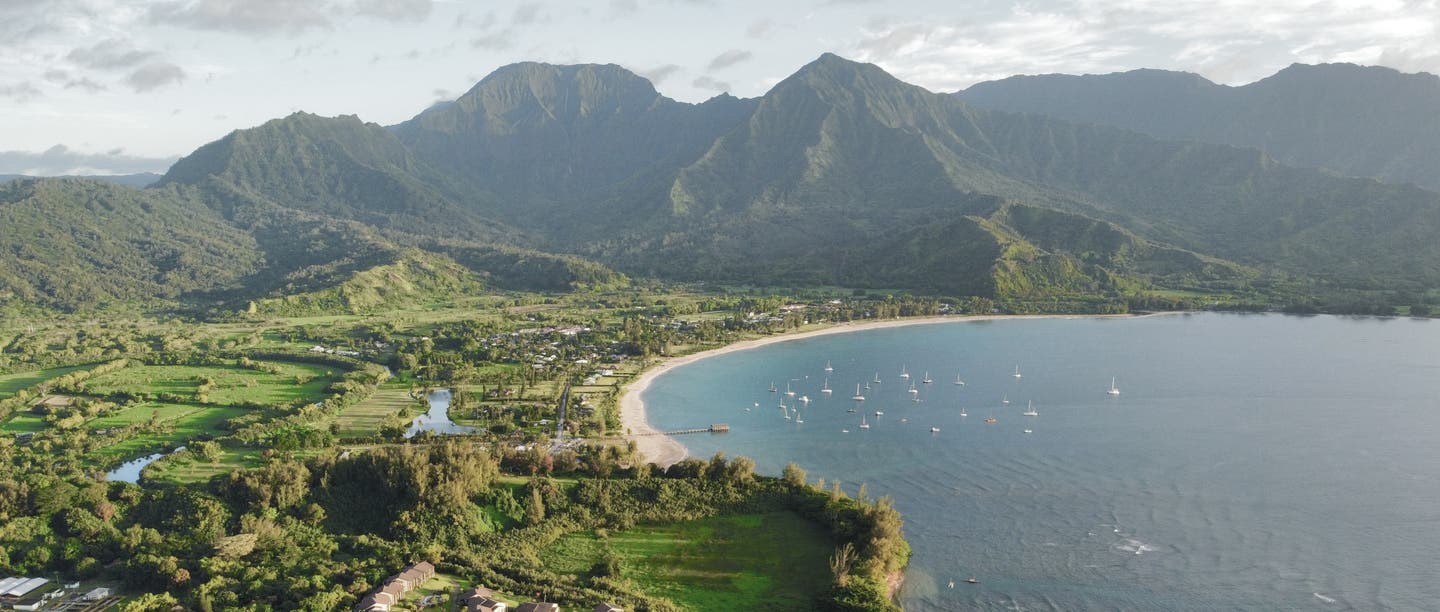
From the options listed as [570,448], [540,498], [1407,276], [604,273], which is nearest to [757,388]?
[570,448]

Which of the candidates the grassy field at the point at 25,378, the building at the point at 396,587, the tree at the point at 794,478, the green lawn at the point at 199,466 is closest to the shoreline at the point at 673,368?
the tree at the point at 794,478

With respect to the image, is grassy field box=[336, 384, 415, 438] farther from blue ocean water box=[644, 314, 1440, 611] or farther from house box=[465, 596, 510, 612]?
house box=[465, 596, 510, 612]

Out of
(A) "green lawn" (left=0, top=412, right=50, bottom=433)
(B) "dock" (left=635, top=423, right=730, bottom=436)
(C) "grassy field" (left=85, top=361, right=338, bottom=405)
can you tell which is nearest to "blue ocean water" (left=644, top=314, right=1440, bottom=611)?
(B) "dock" (left=635, top=423, right=730, bottom=436)

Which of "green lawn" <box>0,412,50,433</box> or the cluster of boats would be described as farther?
the cluster of boats

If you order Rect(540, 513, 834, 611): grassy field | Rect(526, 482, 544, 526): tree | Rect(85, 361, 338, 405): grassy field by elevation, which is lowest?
Rect(540, 513, 834, 611): grassy field

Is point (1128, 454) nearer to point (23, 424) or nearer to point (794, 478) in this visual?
point (794, 478)

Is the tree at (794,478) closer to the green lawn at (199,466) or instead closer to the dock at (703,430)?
the dock at (703,430)

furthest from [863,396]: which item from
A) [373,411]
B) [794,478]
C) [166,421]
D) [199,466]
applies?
[166,421]

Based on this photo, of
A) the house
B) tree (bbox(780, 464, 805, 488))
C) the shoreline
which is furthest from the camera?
the shoreline
